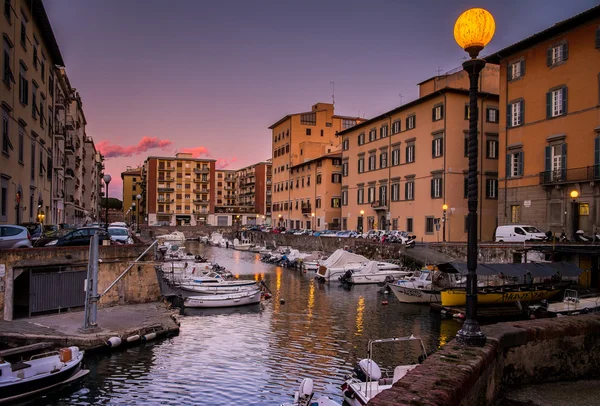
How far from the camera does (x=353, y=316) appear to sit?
87.0ft

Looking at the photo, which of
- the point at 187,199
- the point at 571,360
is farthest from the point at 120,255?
the point at 187,199

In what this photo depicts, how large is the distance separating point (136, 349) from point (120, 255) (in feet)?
20.8

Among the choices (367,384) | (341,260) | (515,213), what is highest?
(515,213)

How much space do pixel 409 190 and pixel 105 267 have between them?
123 feet

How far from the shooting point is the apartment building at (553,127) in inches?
1291

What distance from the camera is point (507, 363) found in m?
7.73

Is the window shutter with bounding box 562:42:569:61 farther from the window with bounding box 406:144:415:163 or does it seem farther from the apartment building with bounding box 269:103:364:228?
the apartment building with bounding box 269:103:364:228

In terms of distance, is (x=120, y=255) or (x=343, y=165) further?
(x=343, y=165)

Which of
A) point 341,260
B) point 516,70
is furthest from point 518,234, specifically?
point 341,260

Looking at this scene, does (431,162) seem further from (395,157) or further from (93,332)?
(93,332)

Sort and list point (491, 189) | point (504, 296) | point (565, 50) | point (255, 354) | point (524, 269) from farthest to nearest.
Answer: point (491, 189), point (565, 50), point (504, 296), point (524, 269), point (255, 354)

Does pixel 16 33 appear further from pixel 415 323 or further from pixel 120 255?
pixel 415 323

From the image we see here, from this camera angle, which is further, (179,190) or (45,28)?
(179,190)

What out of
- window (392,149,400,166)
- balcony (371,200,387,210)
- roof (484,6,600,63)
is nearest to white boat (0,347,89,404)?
roof (484,6,600,63)
